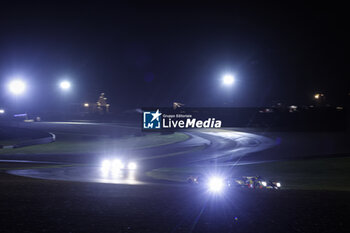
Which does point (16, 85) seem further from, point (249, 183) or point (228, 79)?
point (249, 183)

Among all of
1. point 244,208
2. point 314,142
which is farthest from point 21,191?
point 314,142

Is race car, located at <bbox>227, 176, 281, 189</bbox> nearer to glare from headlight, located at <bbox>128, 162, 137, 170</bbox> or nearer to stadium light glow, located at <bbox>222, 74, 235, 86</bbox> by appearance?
glare from headlight, located at <bbox>128, 162, 137, 170</bbox>

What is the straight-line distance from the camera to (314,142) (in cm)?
2428

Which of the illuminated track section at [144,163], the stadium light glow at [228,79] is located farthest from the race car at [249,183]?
the stadium light glow at [228,79]

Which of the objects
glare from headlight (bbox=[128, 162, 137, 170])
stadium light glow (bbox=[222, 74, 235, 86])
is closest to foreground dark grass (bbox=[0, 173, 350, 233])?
glare from headlight (bbox=[128, 162, 137, 170])

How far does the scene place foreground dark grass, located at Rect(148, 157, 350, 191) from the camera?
1154 centimetres

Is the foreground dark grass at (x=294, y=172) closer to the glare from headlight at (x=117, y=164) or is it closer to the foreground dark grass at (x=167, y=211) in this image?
the glare from headlight at (x=117, y=164)

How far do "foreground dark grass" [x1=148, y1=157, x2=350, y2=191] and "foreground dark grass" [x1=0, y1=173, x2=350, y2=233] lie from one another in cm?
635

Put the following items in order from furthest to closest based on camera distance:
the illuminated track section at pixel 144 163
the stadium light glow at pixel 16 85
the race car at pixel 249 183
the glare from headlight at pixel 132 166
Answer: the stadium light glow at pixel 16 85 → the glare from headlight at pixel 132 166 → the illuminated track section at pixel 144 163 → the race car at pixel 249 183

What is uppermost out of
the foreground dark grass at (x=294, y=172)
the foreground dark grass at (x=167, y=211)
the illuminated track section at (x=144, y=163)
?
the foreground dark grass at (x=167, y=211)

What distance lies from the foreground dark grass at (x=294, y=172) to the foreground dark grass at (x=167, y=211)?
635cm

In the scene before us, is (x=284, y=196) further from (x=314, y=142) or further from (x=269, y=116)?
(x=269, y=116)

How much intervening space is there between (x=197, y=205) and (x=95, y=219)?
1.45m

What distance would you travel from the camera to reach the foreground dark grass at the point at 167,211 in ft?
11.7
